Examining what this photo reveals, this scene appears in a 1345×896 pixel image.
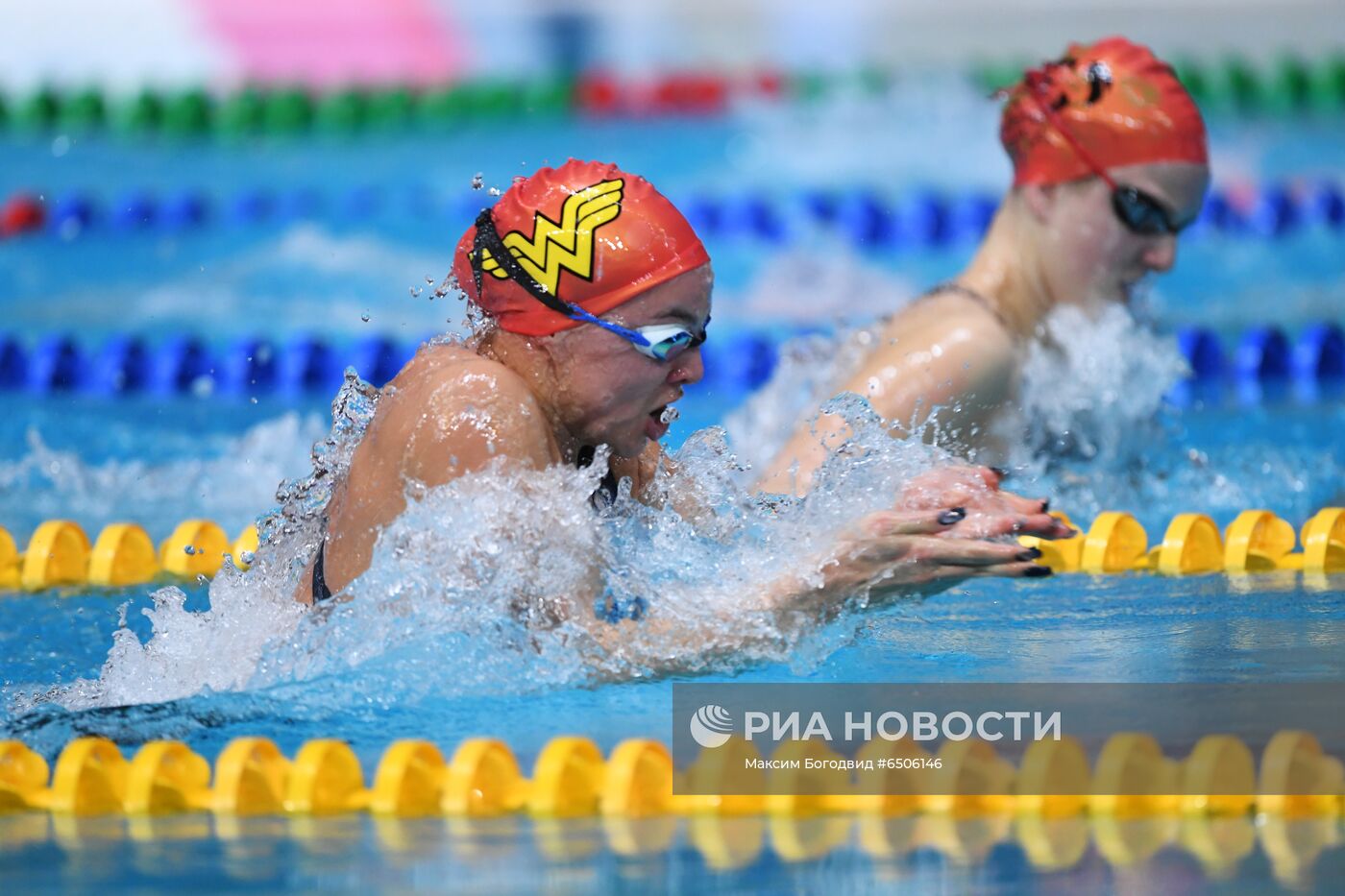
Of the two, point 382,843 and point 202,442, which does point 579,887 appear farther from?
point 202,442

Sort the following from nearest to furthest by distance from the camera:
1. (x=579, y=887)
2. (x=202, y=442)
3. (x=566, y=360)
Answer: (x=579, y=887), (x=566, y=360), (x=202, y=442)

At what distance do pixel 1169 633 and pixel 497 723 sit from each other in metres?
1.17

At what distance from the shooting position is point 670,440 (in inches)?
183

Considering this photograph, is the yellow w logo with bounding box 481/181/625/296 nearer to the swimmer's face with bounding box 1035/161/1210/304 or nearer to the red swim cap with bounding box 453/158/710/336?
the red swim cap with bounding box 453/158/710/336

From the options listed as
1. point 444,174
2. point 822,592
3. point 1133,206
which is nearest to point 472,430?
point 822,592

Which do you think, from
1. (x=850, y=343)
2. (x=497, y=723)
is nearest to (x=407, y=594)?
(x=497, y=723)

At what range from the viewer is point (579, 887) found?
6.81ft

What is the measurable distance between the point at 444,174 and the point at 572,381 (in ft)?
18.4

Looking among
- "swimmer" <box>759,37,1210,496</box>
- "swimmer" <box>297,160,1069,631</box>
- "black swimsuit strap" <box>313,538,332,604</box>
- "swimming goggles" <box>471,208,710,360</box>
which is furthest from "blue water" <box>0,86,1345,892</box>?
"swimming goggles" <box>471,208,710,360</box>

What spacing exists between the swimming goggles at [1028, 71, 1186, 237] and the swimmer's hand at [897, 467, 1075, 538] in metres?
1.38

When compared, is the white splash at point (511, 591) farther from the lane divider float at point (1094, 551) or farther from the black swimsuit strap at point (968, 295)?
the black swimsuit strap at point (968, 295)

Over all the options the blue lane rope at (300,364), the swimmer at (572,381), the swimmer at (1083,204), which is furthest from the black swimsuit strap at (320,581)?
the blue lane rope at (300,364)

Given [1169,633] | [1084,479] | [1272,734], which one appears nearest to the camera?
[1272,734]

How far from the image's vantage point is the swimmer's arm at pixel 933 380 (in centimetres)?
341
